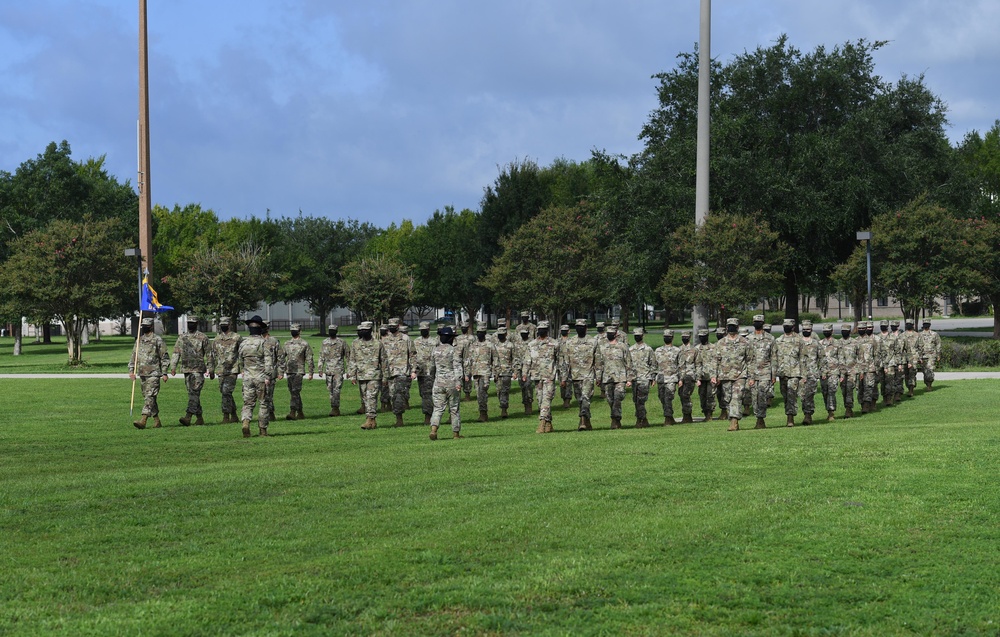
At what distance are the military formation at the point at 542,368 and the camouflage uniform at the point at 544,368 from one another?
0.02 meters

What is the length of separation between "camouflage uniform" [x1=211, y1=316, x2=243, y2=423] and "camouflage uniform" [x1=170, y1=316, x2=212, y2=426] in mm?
219

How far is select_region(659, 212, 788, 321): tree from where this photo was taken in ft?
108

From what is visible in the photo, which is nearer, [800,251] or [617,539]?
[617,539]

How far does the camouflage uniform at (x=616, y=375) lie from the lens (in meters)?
20.0

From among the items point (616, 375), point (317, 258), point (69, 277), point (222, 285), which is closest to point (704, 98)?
point (616, 375)

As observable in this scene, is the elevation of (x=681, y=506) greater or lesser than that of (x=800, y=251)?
lesser

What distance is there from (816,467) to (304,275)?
250 feet

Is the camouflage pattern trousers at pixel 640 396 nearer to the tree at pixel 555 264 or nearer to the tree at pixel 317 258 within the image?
the tree at pixel 555 264

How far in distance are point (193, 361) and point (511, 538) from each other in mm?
13526

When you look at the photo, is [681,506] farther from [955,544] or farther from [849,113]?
[849,113]

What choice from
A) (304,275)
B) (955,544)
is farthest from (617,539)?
(304,275)

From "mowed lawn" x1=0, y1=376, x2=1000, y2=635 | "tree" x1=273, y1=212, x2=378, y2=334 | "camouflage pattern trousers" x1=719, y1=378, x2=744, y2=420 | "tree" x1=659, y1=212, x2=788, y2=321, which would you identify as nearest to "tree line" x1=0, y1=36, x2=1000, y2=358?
"tree" x1=659, y1=212, x2=788, y2=321

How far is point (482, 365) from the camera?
23.2 metres

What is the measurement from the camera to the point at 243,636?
6449mm
